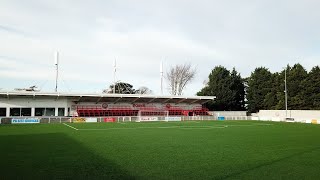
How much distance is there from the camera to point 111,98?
5409 cm

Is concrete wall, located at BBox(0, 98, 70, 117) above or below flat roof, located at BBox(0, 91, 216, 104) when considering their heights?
below

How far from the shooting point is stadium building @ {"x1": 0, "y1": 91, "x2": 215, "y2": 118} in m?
47.7

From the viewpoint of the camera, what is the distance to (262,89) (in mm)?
72312

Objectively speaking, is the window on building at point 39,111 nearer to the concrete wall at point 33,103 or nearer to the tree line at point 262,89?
the concrete wall at point 33,103

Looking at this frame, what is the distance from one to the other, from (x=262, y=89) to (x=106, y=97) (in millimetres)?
37047

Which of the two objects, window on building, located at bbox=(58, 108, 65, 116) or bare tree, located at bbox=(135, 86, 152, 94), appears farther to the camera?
bare tree, located at bbox=(135, 86, 152, 94)

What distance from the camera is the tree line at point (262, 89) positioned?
63.2m

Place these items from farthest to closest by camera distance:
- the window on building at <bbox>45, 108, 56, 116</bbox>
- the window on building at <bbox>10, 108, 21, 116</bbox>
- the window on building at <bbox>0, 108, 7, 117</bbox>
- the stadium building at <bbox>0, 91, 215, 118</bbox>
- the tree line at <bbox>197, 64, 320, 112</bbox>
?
the tree line at <bbox>197, 64, 320, 112</bbox>, the window on building at <bbox>45, 108, 56, 116</bbox>, the stadium building at <bbox>0, 91, 215, 118</bbox>, the window on building at <bbox>10, 108, 21, 116</bbox>, the window on building at <bbox>0, 108, 7, 117</bbox>

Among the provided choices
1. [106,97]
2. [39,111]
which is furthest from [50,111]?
[106,97]

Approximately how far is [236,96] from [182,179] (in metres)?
67.2

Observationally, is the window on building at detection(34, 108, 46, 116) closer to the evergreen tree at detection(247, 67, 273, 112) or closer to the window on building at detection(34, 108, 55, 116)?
the window on building at detection(34, 108, 55, 116)

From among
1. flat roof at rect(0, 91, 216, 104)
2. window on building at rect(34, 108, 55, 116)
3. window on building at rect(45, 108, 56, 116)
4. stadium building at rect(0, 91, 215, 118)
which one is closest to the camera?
flat roof at rect(0, 91, 216, 104)

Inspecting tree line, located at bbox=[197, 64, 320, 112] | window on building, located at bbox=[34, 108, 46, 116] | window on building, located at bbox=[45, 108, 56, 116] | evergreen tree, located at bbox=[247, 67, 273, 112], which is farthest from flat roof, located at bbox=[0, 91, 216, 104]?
evergreen tree, located at bbox=[247, 67, 273, 112]

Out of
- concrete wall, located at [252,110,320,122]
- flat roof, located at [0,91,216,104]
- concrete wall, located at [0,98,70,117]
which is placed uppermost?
flat roof, located at [0,91,216,104]
